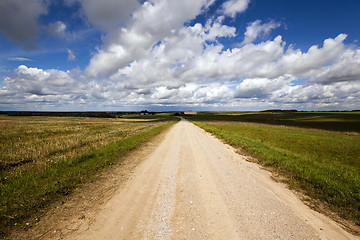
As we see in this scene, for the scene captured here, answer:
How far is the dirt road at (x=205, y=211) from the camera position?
4074 mm

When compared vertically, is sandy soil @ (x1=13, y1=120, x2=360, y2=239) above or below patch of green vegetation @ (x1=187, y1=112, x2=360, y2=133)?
above

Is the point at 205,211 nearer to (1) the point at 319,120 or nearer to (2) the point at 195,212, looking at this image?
(2) the point at 195,212

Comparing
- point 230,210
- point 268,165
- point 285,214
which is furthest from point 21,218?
point 268,165

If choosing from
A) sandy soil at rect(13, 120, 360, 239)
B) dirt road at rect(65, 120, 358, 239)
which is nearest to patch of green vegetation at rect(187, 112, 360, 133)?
dirt road at rect(65, 120, 358, 239)

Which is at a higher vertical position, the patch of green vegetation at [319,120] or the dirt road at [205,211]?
the dirt road at [205,211]

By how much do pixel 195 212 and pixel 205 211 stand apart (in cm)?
34

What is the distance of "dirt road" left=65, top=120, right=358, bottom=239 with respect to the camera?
4.07 m

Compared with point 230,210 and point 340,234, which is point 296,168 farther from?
point 230,210

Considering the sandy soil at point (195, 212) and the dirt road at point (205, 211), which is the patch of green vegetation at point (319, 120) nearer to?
the dirt road at point (205, 211)

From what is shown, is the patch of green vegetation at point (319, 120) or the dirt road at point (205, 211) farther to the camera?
the patch of green vegetation at point (319, 120)

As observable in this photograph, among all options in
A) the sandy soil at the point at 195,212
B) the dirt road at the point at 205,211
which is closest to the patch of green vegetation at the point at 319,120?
the dirt road at the point at 205,211

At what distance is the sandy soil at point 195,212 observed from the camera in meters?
4.07

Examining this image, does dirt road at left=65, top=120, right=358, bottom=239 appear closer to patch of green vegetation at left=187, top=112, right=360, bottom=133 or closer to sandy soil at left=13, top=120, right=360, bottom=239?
sandy soil at left=13, top=120, right=360, bottom=239

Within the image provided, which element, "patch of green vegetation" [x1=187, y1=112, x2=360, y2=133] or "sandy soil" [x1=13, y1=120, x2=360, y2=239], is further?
"patch of green vegetation" [x1=187, y1=112, x2=360, y2=133]
